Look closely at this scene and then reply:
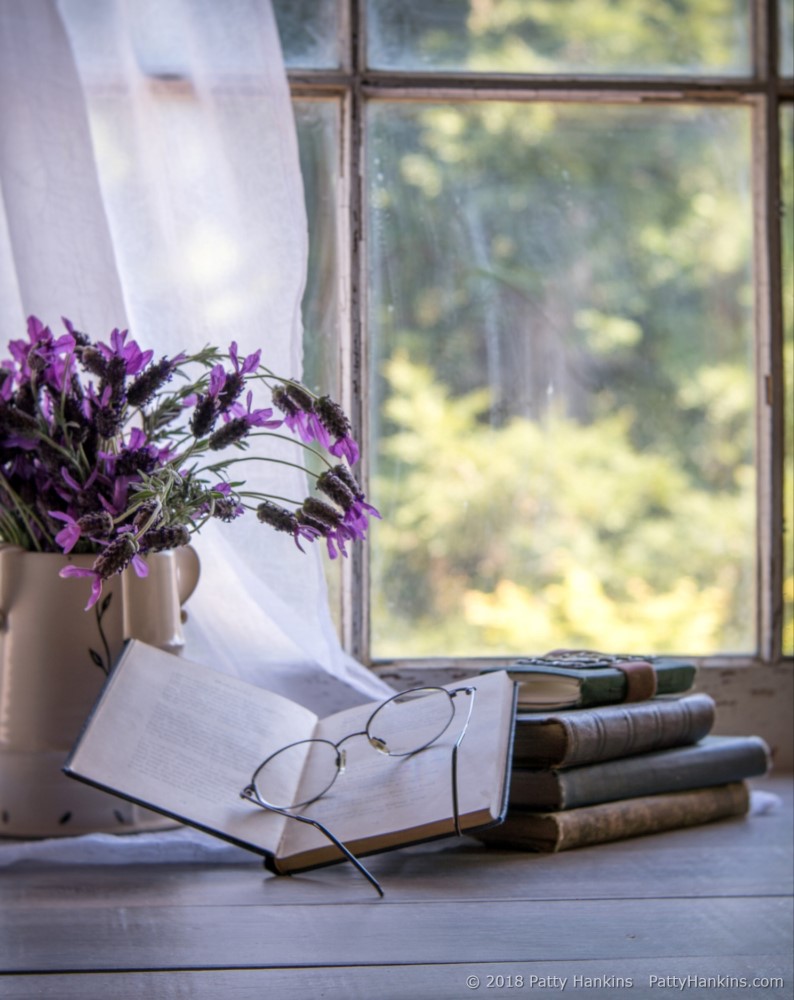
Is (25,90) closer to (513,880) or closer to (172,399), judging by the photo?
(172,399)

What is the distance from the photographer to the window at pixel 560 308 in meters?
1.47

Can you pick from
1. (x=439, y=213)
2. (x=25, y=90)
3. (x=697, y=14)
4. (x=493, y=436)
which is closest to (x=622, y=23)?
(x=697, y=14)

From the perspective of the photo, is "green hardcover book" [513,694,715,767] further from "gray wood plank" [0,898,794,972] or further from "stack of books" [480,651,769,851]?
"gray wood plank" [0,898,794,972]

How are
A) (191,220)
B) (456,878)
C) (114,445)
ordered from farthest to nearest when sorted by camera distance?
1. (191,220)
2. (114,445)
3. (456,878)

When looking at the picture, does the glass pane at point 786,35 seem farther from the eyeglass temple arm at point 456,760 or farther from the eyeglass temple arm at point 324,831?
the eyeglass temple arm at point 324,831

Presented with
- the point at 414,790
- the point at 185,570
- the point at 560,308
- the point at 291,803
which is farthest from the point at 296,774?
the point at 560,308

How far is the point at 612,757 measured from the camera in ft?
3.52

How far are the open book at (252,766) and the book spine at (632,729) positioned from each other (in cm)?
11

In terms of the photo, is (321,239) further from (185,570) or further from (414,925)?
(414,925)

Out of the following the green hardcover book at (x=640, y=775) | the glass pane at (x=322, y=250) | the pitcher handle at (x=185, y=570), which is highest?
the glass pane at (x=322, y=250)

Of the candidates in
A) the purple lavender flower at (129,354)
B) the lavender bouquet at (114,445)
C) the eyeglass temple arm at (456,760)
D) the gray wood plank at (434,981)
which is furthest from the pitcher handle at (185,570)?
the gray wood plank at (434,981)

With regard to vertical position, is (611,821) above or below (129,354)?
below

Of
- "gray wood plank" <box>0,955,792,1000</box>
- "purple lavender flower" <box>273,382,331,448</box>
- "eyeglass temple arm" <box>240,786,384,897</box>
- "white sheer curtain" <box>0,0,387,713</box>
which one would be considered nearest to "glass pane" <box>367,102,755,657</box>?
"white sheer curtain" <box>0,0,387,713</box>

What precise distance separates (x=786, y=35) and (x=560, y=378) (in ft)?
1.87
